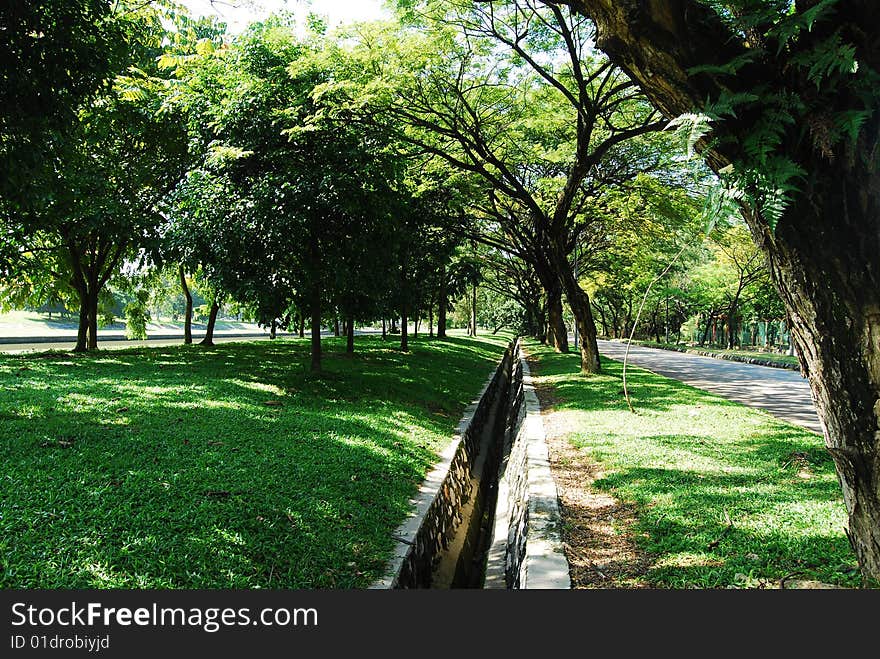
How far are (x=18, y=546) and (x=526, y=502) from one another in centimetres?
415

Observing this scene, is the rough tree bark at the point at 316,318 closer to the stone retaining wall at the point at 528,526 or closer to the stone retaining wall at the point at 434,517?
the stone retaining wall at the point at 434,517

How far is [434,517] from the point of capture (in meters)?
5.96

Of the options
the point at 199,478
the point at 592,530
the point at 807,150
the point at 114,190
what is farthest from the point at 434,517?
the point at 114,190

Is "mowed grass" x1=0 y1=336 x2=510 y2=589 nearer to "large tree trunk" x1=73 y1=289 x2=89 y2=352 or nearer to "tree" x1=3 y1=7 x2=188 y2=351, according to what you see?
"tree" x1=3 y1=7 x2=188 y2=351

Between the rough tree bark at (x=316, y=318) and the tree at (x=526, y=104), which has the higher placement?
the tree at (x=526, y=104)

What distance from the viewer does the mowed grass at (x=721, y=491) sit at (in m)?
3.61

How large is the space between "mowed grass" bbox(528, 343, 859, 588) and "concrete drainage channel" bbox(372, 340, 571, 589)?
68cm

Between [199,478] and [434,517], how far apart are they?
2.42 meters

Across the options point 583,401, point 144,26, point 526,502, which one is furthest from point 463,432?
point 144,26

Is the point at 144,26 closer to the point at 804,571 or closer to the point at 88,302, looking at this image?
the point at 804,571

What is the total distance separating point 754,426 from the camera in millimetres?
7977

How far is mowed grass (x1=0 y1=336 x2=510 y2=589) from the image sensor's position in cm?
358

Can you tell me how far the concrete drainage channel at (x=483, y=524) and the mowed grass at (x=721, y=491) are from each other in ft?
2.23

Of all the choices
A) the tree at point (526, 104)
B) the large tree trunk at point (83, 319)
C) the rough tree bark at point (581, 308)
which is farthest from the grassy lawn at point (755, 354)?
the large tree trunk at point (83, 319)
